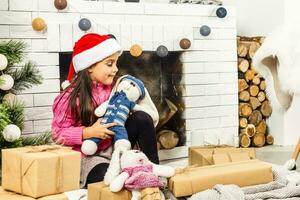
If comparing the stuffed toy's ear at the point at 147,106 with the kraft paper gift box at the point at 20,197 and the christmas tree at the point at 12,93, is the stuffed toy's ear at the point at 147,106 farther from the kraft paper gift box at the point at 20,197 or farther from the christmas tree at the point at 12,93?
the kraft paper gift box at the point at 20,197

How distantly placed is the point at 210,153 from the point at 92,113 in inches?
25.3

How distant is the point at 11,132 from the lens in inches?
75.2

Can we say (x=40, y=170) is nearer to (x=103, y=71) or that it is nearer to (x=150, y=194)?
(x=150, y=194)

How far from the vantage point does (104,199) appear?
1.52m

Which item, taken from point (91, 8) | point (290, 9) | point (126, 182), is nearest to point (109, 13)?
point (91, 8)

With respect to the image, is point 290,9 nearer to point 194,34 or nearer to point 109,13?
point 194,34

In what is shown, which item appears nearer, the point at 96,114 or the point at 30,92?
the point at 96,114

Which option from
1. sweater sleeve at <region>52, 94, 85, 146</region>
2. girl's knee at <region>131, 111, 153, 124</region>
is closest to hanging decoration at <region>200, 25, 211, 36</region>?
girl's knee at <region>131, 111, 153, 124</region>

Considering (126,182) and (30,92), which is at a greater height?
(30,92)

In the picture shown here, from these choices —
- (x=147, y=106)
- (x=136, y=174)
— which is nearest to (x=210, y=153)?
(x=147, y=106)

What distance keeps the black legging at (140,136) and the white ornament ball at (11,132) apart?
35 cm

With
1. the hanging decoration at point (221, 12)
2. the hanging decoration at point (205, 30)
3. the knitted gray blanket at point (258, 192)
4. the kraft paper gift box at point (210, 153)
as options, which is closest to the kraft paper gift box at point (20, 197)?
the knitted gray blanket at point (258, 192)

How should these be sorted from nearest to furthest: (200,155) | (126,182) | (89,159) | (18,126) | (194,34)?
(126,182) → (89,159) → (18,126) → (200,155) → (194,34)

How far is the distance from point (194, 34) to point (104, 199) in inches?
68.3
